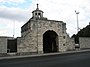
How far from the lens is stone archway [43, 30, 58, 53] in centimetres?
3539

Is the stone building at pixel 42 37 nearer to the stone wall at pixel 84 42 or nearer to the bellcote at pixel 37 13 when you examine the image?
the bellcote at pixel 37 13

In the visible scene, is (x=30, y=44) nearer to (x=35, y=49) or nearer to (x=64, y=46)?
(x=35, y=49)

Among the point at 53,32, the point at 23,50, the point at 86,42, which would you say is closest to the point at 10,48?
the point at 23,50

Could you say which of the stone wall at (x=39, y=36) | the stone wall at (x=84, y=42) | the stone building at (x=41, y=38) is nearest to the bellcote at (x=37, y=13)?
the stone building at (x=41, y=38)

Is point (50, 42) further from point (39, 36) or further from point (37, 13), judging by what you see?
point (37, 13)

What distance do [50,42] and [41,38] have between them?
5.82 meters

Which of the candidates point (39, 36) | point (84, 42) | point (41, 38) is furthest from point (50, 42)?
point (84, 42)

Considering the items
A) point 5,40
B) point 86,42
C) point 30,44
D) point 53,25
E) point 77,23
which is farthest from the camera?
point 77,23

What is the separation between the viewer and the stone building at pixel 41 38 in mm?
30702

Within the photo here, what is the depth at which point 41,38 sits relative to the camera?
106ft

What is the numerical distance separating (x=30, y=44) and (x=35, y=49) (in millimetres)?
1367

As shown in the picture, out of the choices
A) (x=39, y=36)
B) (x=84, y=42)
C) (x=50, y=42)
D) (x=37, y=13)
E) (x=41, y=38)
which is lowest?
(x=84, y=42)

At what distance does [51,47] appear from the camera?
37.3 m

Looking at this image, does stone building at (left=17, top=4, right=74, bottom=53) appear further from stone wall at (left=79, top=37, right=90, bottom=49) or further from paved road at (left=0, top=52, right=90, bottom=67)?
paved road at (left=0, top=52, right=90, bottom=67)
